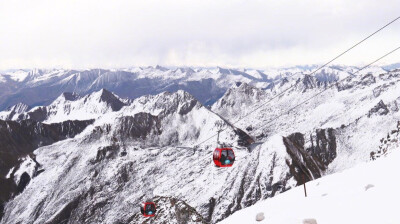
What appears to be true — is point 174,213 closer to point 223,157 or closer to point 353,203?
point 223,157

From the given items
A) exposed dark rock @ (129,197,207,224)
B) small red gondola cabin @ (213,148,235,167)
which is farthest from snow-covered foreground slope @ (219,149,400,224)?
exposed dark rock @ (129,197,207,224)

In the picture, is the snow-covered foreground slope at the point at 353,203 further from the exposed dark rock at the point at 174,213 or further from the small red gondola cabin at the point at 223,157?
the exposed dark rock at the point at 174,213

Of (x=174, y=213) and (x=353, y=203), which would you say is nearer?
(x=353, y=203)

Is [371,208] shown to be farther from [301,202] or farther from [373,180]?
[301,202]

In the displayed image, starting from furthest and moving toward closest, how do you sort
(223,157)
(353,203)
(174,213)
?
A: (174,213) < (223,157) < (353,203)

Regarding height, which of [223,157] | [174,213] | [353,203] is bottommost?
[353,203]

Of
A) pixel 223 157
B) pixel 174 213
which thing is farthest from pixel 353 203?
pixel 174 213

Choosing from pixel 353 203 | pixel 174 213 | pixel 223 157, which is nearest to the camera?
pixel 353 203

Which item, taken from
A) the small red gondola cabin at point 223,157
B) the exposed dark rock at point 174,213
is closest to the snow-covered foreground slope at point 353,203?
the small red gondola cabin at point 223,157

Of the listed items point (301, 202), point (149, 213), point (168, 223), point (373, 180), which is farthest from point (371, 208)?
point (168, 223)
